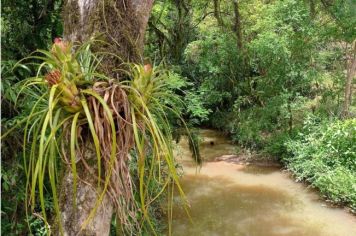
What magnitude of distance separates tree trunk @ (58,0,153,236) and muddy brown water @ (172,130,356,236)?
3.44m

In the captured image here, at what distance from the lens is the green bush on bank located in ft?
19.1

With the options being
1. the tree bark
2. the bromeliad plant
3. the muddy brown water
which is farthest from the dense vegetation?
the bromeliad plant

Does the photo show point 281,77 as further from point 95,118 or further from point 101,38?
point 95,118

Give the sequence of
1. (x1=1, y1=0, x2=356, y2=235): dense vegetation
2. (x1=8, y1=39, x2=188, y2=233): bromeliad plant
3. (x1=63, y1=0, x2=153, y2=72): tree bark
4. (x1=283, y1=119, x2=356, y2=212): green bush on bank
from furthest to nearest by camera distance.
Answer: (x1=1, y1=0, x2=356, y2=235): dense vegetation, (x1=283, y1=119, x2=356, y2=212): green bush on bank, (x1=63, y1=0, x2=153, y2=72): tree bark, (x1=8, y1=39, x2=188, y2=233): bromeliad plant

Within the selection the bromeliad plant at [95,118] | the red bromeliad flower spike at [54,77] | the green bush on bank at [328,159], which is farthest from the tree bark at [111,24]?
the green bush on bank at [328,159]

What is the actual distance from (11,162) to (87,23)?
49.1 inches

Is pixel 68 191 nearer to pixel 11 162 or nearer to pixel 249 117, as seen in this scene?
pixel 11 162

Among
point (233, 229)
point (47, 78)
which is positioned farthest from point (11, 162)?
point (233, 229)

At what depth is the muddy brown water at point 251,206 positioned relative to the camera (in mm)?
5297

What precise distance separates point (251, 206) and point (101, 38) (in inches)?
205

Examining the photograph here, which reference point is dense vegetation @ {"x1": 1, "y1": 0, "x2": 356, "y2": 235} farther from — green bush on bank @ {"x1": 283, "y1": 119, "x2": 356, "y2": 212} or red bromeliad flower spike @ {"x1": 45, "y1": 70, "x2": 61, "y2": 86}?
red bromeliad flower spike @ {"x1": 45, "y1": 70, "x2": 61, "y2": 86}

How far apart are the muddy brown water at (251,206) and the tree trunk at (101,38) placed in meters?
3.44

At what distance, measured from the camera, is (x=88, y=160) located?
111cm

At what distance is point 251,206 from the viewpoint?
238 inches
